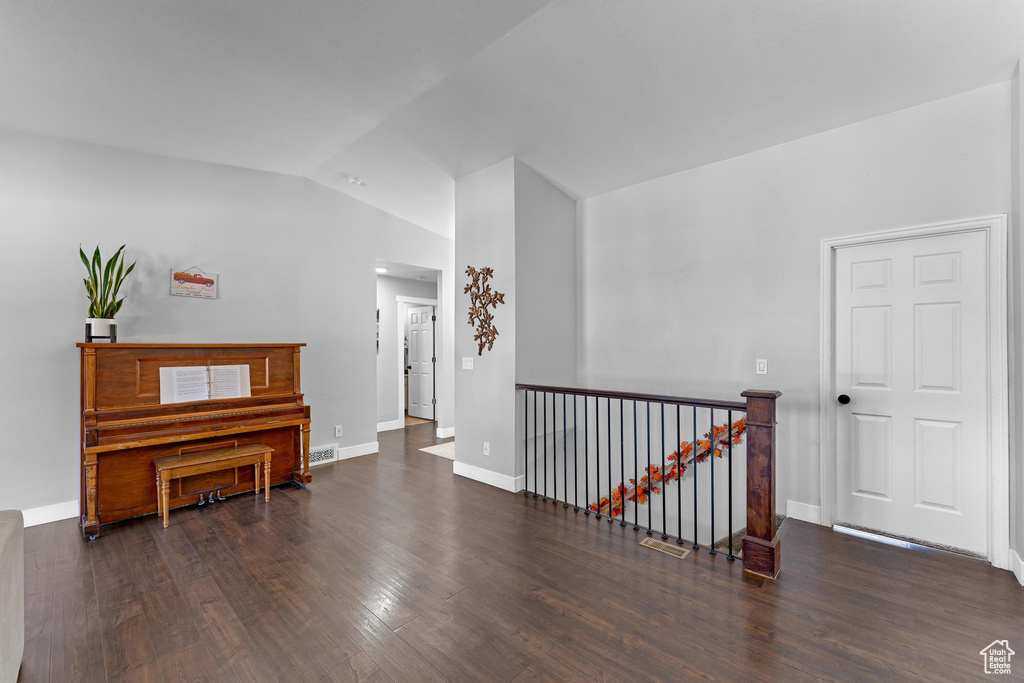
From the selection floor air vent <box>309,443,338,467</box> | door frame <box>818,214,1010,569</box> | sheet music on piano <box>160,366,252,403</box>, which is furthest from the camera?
floor air vent <box>309,443,338,467</box>

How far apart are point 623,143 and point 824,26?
4.77 ft

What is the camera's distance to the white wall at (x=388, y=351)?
6.58 m

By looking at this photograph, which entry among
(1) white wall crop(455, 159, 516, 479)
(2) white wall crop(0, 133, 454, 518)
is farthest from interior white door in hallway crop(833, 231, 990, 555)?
(2) white wall crop(0, 133, 454, 518)

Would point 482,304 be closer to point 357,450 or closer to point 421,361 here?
point 357,450

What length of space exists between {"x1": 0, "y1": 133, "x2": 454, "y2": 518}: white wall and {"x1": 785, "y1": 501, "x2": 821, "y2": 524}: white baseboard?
4.22m

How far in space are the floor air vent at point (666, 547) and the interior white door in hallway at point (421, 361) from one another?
4.97 meters

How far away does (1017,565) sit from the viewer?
7.61 ft

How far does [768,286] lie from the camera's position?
3311mm

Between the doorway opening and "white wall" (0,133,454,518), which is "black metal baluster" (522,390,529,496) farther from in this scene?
the doorway opening

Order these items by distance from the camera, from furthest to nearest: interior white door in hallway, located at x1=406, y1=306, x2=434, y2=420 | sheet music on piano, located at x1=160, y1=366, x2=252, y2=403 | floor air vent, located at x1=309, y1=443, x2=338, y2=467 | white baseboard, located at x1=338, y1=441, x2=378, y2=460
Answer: interior white door in hallway, located at x1=406, y1=306, x2=434, y2=420, white baseboard, located at x1=338, y1=441, x2=378, y2=460, floor air vent, located at x1=309, y1=443, x2=338, y2=467, sheet music on piano, located at x1=160, y1=366, x2=252, y2=403

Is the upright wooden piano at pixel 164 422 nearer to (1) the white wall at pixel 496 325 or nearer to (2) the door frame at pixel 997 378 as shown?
(1) the white wall at pixel 496 325

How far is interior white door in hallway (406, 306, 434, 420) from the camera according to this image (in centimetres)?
723

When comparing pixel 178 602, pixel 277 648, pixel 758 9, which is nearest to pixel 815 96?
pixel 758 9

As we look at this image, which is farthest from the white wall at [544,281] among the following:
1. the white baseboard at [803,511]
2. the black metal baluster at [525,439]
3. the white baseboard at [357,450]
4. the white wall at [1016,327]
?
the white wall at [1016,327]
